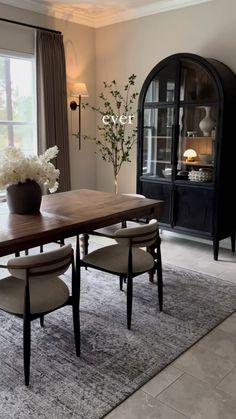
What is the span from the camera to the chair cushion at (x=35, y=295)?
2033 millimetres

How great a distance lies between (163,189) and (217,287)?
146 cm

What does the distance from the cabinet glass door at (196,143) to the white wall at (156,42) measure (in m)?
0.60

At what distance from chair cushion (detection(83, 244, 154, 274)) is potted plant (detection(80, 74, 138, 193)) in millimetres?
2243

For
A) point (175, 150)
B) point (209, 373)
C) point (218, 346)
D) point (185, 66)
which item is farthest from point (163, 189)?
point (209, 373)

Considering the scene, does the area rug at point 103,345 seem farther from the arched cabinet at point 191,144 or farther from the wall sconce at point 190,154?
the wall sconce at point 190,154

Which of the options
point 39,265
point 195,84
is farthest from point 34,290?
point 195,84

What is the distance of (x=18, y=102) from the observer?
456cm

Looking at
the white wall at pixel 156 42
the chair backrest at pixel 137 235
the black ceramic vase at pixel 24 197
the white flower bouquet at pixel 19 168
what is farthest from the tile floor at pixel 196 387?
the white wall at pixel 156 42

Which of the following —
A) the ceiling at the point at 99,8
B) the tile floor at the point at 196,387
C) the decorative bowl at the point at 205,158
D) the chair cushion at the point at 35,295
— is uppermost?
the ceiling at the point at 99,8

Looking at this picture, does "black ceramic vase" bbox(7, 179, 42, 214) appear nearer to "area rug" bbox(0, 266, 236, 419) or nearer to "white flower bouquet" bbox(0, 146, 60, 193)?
"white flower bouquet" bbox(0, 146, 60, 193)

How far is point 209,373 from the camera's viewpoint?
2154mm

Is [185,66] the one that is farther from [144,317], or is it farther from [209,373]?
[209,373]

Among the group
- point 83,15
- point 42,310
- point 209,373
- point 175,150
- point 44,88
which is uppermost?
point 83,15

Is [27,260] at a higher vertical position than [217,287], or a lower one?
higher
